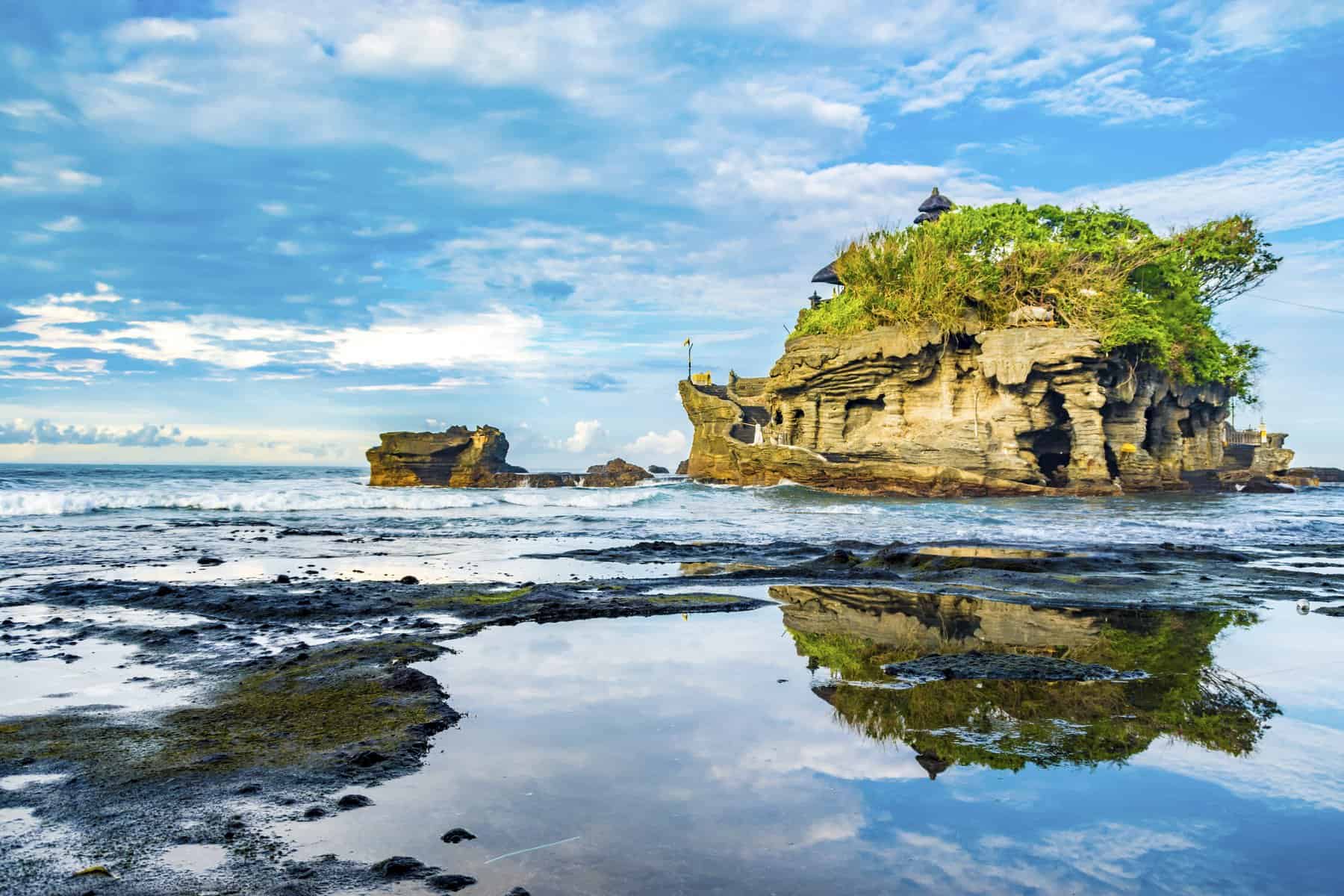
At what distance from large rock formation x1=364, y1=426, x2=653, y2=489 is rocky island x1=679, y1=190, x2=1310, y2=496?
60.5 feet

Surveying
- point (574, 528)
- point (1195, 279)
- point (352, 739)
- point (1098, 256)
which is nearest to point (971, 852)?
point (352, 739)

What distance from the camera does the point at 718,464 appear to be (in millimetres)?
54188

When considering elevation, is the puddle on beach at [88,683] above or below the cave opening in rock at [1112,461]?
below

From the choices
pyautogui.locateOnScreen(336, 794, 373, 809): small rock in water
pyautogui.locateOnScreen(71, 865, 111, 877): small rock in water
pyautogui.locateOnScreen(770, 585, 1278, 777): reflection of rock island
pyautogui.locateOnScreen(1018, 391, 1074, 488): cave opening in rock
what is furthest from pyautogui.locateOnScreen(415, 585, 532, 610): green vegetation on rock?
pyautogui.locateOnScreen(1018, 391, 1074, 488): cave opening in rock

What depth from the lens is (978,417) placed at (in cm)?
3669

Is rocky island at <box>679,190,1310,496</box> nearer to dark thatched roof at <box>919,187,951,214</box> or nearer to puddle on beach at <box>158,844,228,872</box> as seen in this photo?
dark thatched roof at <box>919,187,951,214</box>

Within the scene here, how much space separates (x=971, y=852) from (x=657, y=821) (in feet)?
3.58

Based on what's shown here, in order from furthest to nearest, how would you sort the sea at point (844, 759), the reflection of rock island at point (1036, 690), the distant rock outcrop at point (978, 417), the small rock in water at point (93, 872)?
the distant rock outcrop at point (978, 417), the reflection of rock island at point (1036, 690), the sea at point (844, 759), the small rock in water at point (93, 872)

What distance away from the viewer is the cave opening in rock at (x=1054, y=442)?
3669 cm

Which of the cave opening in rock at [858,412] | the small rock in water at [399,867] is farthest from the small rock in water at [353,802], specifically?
the cave opening in rock at [858,412]

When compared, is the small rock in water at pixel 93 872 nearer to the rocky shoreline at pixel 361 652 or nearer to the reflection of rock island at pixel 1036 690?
the rocky shoreline at pixel 361 652

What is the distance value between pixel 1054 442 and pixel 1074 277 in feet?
25.7

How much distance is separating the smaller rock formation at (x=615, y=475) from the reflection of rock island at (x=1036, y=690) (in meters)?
49.1

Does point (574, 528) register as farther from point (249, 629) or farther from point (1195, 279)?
point (1195, 279)
